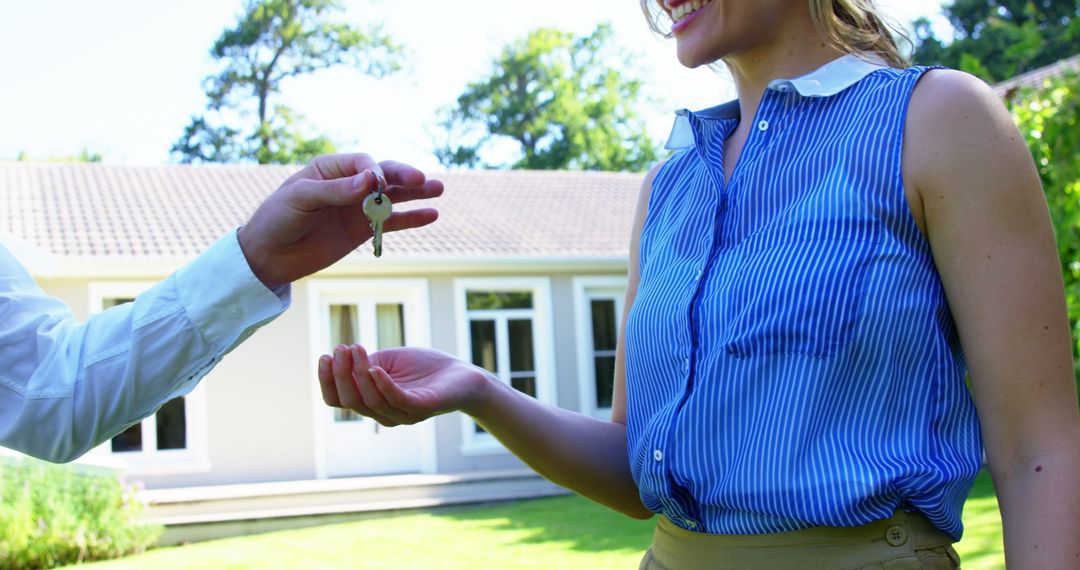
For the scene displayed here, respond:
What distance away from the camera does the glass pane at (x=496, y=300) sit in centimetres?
1577

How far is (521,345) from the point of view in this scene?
15.8 m

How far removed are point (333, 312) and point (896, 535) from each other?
46.6ft

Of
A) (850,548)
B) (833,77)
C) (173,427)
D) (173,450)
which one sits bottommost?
(173,450)

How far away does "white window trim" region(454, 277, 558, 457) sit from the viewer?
15141mm

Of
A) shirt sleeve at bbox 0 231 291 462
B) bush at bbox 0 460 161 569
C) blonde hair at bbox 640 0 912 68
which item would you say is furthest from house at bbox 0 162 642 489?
blonde hair at bbox 640 0 912 68

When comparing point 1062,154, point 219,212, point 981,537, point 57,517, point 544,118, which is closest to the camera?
point 1062,154

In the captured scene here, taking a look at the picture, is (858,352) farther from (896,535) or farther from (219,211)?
(219,211)

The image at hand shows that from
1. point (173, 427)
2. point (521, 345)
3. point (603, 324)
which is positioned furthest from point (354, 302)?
point (603, 324)

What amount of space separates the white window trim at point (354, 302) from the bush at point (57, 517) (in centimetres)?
342

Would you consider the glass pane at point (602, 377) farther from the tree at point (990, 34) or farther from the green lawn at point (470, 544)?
the tree at point (990, 34)

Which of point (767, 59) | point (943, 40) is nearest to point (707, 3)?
point (767, 59)

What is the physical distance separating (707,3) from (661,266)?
17.7 inches

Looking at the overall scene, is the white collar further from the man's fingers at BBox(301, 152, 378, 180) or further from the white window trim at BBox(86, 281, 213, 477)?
the white window trim at BBox(86, 281, 213, 477)

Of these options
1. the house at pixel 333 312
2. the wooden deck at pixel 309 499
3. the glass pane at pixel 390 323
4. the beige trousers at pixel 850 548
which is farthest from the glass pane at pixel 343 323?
the beige trousers at pixel 850 548
